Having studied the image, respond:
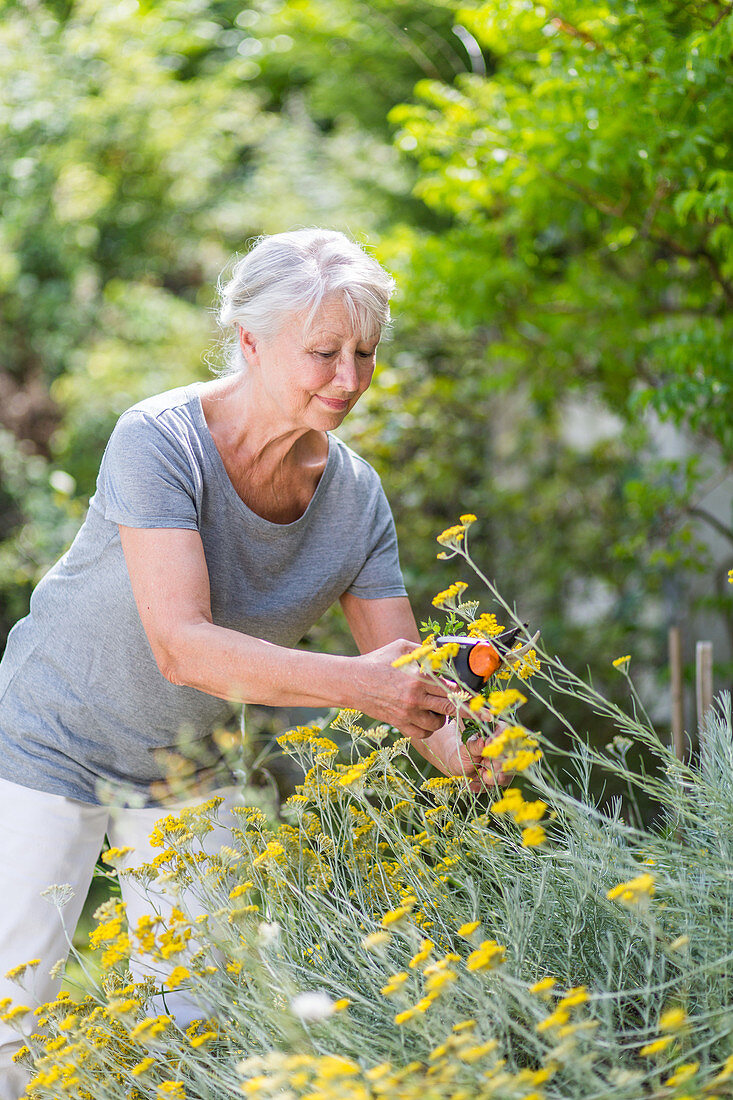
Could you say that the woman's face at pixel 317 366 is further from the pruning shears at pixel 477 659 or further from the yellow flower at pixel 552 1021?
the yellow flower at pixel 552 1021

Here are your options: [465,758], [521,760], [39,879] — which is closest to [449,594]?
[465,758]

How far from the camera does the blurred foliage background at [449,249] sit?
3.50 m

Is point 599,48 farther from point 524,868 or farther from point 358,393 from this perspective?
point 524,868

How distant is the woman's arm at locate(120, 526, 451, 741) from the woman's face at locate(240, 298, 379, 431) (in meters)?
0.35

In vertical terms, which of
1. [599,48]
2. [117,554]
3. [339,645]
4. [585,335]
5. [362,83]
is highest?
[599,48]

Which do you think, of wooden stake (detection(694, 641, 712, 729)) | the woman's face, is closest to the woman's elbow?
the woman's face

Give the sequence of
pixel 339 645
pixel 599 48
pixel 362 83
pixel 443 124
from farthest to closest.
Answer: pixel 362 83 → pixel 339 645 → pixel 443 124 → pixel 599 48

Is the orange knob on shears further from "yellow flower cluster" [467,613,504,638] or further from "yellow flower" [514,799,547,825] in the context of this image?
"yellow flower" [514,799,547,825]

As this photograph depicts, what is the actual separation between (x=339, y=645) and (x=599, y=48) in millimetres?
2795

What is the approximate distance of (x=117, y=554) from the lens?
2.00m

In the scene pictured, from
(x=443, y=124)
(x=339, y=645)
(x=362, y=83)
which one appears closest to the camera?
(x=443, y=124)

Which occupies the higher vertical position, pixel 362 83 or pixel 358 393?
pixel 358 393

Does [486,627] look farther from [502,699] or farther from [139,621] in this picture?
[139,621]

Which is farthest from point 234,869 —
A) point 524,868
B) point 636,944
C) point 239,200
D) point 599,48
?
point 239,200
